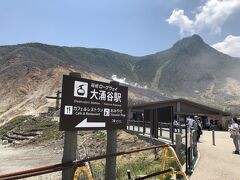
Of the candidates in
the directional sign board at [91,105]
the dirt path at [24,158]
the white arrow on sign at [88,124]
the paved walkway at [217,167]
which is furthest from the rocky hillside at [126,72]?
the white arrow on sign at [88,124]

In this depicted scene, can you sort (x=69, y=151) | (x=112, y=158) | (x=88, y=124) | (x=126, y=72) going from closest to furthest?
(x=69, y=151) → (x=88, y=124) → (x=112, y=158) → (x=126, y=72)

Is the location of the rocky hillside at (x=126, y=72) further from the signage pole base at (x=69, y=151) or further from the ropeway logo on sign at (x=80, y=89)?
the signage pole base at (x=69, y=151)

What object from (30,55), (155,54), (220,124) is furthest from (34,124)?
(155,54)

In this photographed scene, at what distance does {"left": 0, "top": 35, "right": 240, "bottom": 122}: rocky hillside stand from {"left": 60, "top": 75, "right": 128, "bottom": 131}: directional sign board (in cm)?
5368

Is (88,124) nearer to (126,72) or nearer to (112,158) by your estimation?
(112,158)

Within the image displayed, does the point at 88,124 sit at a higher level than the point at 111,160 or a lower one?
higher

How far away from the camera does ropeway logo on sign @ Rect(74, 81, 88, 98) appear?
5427 mm

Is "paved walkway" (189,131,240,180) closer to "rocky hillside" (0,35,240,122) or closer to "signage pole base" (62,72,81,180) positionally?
"signage pole base" (62,72,81,180)

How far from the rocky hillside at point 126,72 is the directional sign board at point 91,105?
176 ft

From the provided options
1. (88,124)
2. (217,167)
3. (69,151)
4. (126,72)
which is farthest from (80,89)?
(126,72)

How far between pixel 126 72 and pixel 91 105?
158 meters

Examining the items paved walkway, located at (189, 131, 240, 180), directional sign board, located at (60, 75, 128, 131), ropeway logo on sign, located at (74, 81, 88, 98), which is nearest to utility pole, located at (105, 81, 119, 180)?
directional sign board, located at (60, 75, 128, 131)

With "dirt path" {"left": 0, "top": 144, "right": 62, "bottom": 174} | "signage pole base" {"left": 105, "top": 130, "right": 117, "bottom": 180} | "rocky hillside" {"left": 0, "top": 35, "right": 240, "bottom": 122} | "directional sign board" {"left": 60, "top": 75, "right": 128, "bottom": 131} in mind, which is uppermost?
"rocky hillside" {"left": 0, "top": 35, "right": 240, "bottom": 122}

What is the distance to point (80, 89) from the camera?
18.1ft
